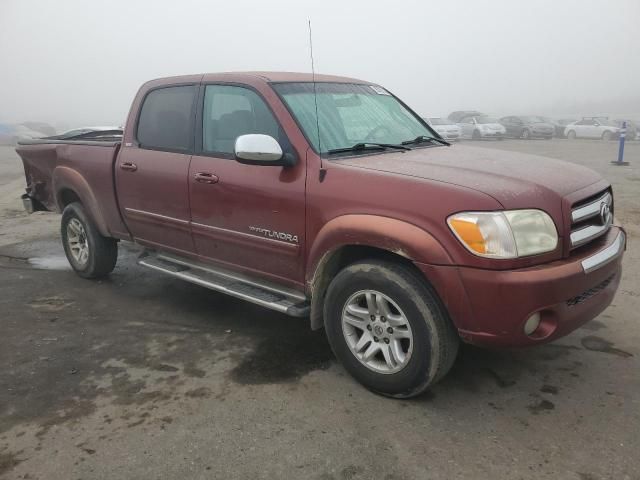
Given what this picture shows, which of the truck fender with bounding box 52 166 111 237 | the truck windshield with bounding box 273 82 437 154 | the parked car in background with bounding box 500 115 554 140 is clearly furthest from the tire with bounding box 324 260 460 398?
the parked car in background with bounding box 500 115 554 140

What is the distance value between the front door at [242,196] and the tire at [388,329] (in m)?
0.41

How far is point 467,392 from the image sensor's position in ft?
10.6

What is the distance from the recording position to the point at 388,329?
3.11m

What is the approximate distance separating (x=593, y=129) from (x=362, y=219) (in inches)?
1023

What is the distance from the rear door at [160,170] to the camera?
165 inches

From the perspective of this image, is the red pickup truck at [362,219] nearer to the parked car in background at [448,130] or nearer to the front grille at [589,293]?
the front grille at [589,293]

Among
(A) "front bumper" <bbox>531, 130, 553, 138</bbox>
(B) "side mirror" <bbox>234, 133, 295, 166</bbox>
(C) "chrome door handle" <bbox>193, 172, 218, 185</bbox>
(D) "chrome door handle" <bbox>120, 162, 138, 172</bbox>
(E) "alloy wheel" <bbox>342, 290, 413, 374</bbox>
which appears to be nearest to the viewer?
(E) "alloy wheel" <bbox>342, 290, 413, 374</bbox>

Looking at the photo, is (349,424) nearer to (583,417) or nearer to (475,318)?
(475,318)

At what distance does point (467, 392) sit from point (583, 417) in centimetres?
61

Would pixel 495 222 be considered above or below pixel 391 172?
below

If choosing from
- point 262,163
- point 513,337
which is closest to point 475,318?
point 513,337

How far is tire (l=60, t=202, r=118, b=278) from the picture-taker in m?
5.27

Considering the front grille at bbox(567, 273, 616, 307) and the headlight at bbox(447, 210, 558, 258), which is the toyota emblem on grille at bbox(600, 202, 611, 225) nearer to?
the front grille at bbox(567, 273, 616, 307)

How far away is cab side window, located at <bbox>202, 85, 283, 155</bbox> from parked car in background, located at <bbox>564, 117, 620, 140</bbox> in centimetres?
2479
